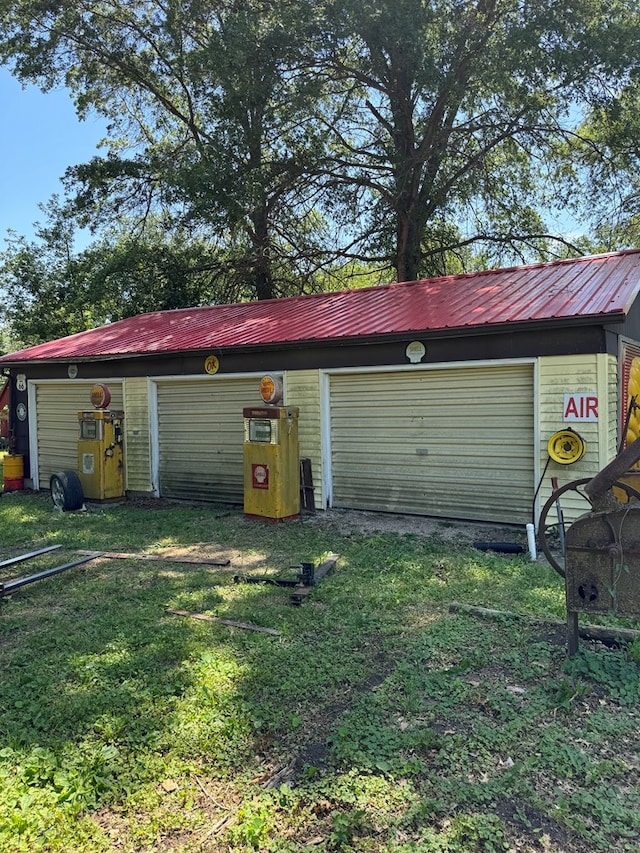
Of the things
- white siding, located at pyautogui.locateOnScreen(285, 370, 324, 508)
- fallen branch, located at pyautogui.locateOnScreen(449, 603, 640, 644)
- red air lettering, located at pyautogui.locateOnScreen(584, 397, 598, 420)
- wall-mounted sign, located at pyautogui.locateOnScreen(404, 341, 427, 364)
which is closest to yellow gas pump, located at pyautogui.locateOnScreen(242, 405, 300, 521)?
white siding, located at pyautogui.locateOnScreen(285, 370, 324, 508)

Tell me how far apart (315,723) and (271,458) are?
5427mm

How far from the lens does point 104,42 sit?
677 inches

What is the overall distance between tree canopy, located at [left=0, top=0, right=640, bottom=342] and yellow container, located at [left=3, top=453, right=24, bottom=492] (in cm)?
688

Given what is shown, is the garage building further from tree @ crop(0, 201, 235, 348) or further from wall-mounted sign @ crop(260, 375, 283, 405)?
tree @ crop(0, 201, 235, 348)

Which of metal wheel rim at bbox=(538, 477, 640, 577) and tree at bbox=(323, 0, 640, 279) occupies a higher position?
tree at bbox=(323, 0, 640, 279)

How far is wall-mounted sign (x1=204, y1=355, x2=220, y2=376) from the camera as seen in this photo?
9859 millimetres

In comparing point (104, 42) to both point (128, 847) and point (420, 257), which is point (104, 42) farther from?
point (128, 847)

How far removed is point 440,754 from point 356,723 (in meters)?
0.49

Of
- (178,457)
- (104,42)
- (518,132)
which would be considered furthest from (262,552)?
(104,42)

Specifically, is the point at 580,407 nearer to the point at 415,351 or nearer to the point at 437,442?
the point at 437,442

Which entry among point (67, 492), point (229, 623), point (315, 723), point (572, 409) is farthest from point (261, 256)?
point (315, 723)

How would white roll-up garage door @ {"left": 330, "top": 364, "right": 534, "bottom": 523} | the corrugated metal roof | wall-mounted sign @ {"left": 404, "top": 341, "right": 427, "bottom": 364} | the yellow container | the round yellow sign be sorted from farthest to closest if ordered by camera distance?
the yellow container → the round yellow sign → wall-mounted sign @ {"left": 404, "top": 341, "right": 427, "bottom": 364} → white roll-up garage door @ {"left": 330, "top": 364, "right": 534, "bottom": 523} → the corrugated metal roof

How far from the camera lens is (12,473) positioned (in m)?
12.5

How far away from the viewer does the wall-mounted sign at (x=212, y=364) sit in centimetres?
986
